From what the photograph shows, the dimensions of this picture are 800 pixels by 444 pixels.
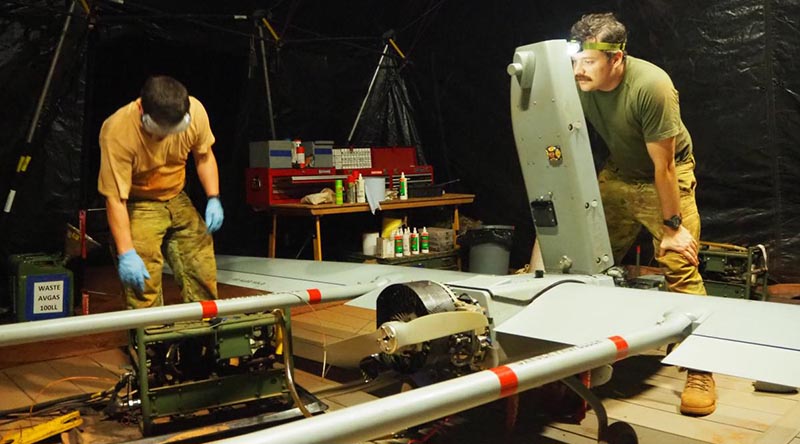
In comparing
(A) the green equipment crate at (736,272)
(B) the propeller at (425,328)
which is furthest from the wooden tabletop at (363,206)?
(B) the propeller at (425,328)

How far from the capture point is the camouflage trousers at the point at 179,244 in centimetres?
306

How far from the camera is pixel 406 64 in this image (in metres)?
6.43

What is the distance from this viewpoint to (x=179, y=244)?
327 cm

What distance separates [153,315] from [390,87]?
183 inches

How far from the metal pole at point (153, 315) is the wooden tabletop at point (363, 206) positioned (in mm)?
2321

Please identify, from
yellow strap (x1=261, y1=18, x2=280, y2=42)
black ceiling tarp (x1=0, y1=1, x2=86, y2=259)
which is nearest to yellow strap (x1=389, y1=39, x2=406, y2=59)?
yellow strap (x1=261, y1=18, x2=280, y2=42)

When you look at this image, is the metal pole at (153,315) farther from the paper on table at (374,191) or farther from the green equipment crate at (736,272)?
the paper on table at (374,191)

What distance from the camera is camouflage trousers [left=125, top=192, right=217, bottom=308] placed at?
3062mm

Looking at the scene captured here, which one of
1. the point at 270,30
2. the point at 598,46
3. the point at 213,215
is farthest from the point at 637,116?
the point at 270,30

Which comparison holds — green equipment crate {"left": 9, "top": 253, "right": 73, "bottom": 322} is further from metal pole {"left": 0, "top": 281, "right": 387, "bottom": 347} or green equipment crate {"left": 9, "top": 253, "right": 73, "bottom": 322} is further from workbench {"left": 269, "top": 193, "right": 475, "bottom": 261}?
metal pole {"left": 0, "top": 281, "right": 387, "bottom": 347}

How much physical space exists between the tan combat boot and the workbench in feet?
9.39

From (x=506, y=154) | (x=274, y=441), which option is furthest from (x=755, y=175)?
(x=274, y=441)

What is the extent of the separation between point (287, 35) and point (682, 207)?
3.96 m

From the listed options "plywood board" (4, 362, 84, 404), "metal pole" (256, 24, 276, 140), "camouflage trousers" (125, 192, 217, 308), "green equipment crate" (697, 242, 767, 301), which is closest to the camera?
"plywood board" (4, 362, 84, 404)
